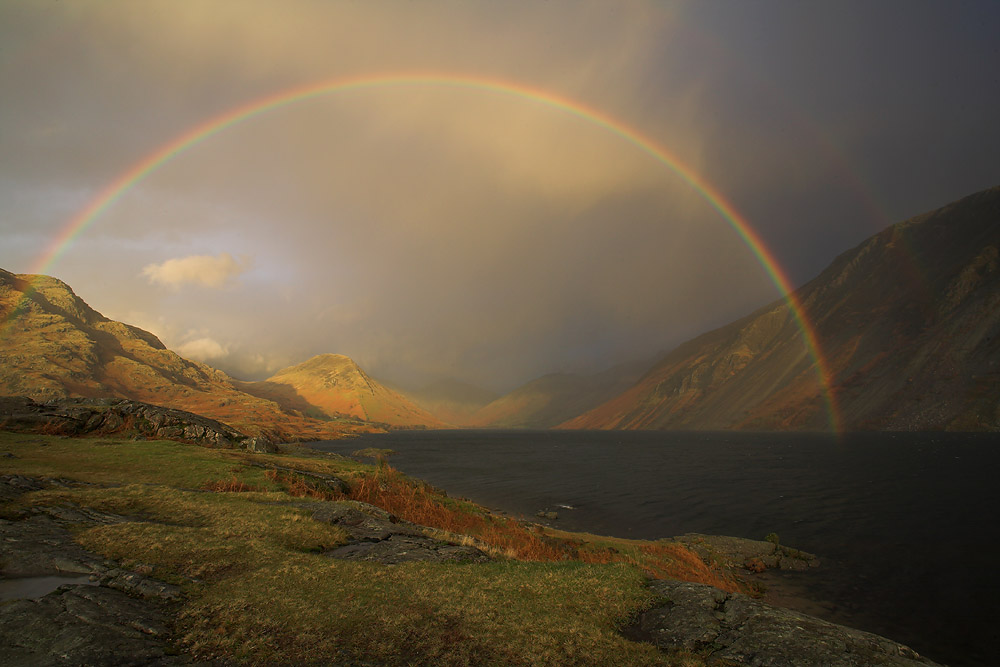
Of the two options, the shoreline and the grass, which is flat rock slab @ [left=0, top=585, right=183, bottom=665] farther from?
the grass

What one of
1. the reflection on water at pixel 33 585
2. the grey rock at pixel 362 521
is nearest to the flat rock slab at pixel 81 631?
the reflection on water at pixel 33 585

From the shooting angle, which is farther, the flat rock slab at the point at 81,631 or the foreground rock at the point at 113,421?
the foreground rock at the point at 113,421

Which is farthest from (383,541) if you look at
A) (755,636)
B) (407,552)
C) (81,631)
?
(755,636)

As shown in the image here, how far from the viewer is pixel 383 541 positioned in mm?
16422

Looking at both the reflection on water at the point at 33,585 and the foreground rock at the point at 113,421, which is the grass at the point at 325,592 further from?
the foreground rock at the point at 113,421

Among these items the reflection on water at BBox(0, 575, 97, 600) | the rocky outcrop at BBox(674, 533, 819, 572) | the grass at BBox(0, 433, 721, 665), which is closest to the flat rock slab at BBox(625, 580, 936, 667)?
the grass at BBox(0, 433, 721, 665)

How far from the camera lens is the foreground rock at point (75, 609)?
7.56 metres

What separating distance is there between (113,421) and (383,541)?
34.1m

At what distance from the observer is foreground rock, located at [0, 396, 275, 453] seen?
33875 mm

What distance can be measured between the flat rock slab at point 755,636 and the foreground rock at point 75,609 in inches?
374

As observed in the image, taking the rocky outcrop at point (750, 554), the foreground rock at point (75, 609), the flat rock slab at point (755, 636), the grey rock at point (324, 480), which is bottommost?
the rocky outcrop at point (750, 554)

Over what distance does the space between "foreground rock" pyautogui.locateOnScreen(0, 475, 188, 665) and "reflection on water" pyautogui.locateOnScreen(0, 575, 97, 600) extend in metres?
0.07

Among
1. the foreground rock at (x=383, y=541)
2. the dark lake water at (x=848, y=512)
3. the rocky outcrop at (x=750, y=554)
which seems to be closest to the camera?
the foreground rock at (x=383, y=541)

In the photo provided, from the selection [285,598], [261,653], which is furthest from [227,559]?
[261,653]
